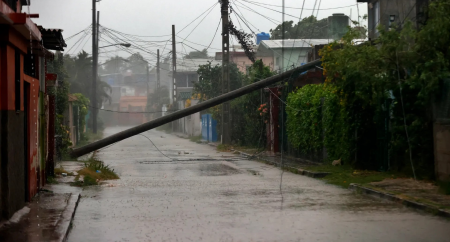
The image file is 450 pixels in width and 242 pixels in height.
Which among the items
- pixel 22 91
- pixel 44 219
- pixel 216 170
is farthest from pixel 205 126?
pixel 44 219

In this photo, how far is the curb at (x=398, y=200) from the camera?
10.6 m

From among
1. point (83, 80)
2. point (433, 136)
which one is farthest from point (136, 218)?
point (83, 80)

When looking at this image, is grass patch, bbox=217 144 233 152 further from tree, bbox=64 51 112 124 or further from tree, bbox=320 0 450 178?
tree, bbox=64 51 112 124

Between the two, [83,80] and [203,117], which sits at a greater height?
[83,80]

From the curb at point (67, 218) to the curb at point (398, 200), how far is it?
6245mm

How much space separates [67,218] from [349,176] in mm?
9599

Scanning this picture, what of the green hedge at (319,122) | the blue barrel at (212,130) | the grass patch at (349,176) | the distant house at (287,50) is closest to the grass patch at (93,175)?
the grass patch at (349,176)

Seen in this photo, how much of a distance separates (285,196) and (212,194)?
1760 mm

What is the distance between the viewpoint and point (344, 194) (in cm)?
1400

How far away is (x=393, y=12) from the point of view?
22.6m

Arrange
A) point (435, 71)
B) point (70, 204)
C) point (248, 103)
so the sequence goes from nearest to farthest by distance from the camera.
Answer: point (70, 204), point (435, 71), point (248, 103)

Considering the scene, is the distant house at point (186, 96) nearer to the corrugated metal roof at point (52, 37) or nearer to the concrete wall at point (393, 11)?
the concrete wall at point (393, 11)

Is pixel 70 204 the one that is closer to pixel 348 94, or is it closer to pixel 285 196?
pixel 285 196

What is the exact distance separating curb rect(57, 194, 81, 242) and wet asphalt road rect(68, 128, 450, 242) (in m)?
0.14
